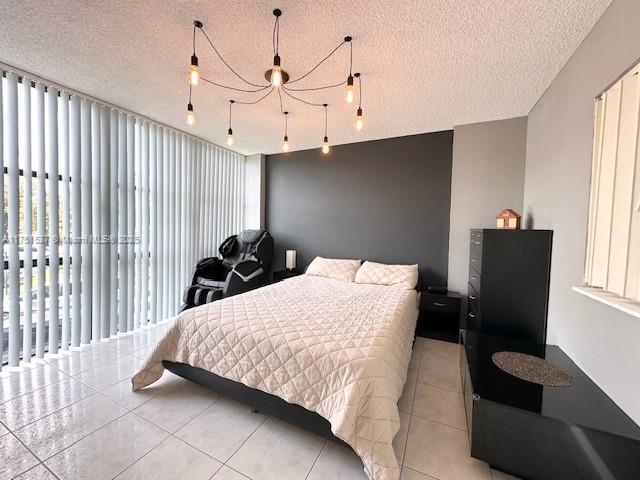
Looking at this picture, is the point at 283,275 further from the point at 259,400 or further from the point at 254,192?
the point at 259,400

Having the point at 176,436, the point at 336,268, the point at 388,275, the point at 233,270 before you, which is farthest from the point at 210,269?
the point at 388,275

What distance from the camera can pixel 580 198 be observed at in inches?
63.1

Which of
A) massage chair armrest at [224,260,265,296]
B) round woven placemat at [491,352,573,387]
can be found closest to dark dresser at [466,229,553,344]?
round woven placemat at [491,352,573,387]

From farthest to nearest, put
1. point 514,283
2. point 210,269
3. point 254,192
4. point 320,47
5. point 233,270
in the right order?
1. point 254,192
2. point 210,269
3. point 233,270
4. point 514,283
5. point 320,47

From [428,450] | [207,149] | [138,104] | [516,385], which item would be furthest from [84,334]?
[516,385]

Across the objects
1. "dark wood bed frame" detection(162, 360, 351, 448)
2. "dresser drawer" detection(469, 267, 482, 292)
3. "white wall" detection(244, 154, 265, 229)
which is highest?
"white wall" detection(244, 154, 265, 229)

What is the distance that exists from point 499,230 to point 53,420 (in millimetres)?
3600

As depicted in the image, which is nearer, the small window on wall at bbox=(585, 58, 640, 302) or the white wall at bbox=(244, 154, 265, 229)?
the small window on wall at bbox=(585, 58, 640, 302)

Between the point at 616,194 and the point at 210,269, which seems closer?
the point at 616,194

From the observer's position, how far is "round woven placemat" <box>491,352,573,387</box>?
1.42m

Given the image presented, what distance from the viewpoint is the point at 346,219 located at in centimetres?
384

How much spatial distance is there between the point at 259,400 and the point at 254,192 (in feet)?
11.6

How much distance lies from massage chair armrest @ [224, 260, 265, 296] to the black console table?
2702 mm

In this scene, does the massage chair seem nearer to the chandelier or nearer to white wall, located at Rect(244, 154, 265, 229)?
white wall, located at Rect(244, 154, 265, 229)
